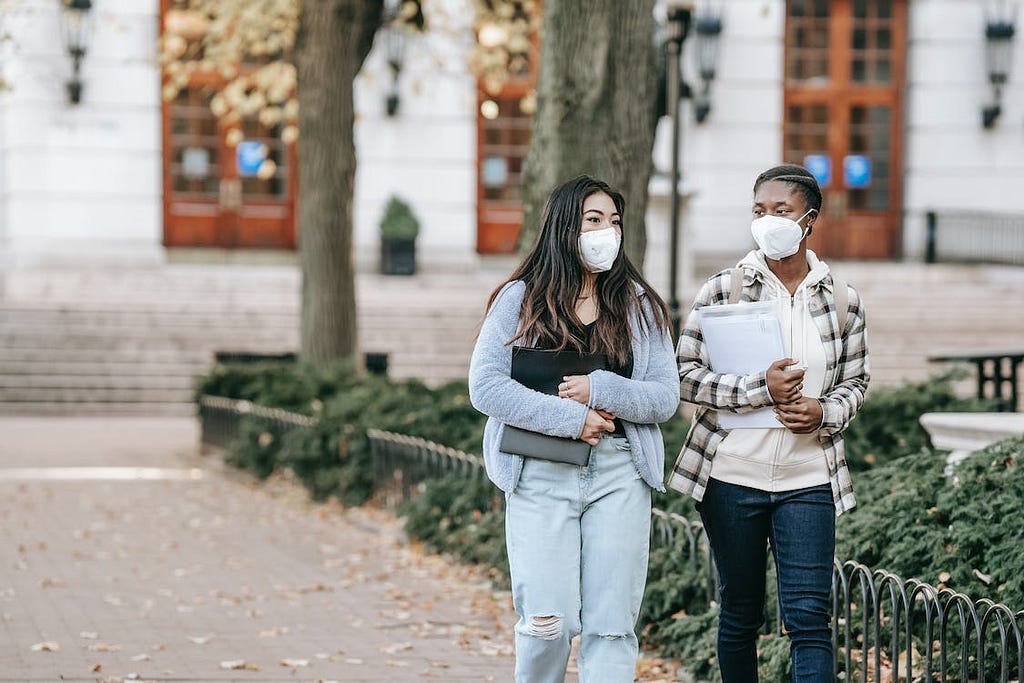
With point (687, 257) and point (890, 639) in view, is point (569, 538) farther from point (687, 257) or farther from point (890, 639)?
point (687, 257)

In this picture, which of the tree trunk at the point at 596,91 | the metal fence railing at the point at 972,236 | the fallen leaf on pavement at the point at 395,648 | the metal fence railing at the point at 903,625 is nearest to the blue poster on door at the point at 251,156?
the metal fence railing at the point at 972,236

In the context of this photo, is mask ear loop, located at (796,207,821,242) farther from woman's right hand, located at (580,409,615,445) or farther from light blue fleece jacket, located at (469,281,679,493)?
woman's right hand, located at (580,409,615,445)

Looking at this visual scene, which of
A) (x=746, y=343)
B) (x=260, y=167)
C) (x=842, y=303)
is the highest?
(x=260, y=167)

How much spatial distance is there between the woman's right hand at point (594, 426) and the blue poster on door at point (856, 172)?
26593 mm

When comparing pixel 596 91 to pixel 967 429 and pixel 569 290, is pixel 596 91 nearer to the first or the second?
pixel 967 429

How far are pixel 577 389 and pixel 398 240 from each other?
23488mm

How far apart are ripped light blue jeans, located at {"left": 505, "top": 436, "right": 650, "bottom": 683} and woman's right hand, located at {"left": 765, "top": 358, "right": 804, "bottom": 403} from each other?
489 mm

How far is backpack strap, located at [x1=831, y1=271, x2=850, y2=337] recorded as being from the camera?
5008 mm

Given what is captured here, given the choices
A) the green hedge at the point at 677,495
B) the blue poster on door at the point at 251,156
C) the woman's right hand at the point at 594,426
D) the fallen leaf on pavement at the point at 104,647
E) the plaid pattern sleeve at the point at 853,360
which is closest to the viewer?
the woman's right hand at the point at 594,426

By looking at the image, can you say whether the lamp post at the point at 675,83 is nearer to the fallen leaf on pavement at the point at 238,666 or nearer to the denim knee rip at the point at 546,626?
the fallen leaf on pavement at the point at 238,666

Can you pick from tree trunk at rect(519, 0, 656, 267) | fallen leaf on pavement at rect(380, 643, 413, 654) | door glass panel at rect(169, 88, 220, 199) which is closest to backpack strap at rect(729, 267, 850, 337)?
fallen leaf on pavement at rect(380, 643, 413, 654)

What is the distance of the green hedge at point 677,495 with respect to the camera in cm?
597

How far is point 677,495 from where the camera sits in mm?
8094

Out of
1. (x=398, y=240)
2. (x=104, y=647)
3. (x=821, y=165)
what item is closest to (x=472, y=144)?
(x=398, y=240)
